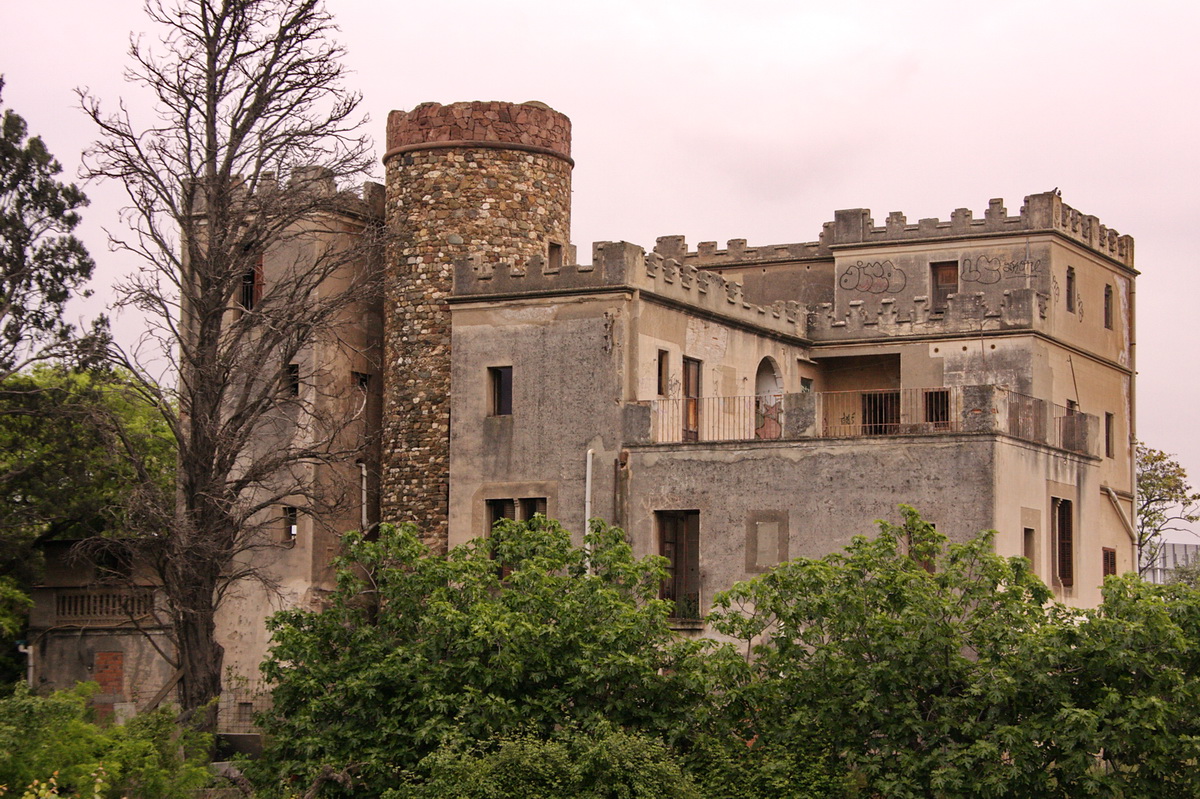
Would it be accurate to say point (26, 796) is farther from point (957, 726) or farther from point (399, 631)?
point (957, 726)

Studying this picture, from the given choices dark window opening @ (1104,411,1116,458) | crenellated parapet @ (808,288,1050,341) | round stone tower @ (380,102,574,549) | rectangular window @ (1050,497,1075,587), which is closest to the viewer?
rectangular window @ (1050,497,1075,587)

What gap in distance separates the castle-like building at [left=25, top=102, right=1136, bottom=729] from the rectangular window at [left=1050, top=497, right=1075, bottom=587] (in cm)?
6

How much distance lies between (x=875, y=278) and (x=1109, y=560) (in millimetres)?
8588

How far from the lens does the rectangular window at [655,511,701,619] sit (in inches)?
1280

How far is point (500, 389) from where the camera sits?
114 ft

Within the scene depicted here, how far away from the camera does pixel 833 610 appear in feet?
84.1

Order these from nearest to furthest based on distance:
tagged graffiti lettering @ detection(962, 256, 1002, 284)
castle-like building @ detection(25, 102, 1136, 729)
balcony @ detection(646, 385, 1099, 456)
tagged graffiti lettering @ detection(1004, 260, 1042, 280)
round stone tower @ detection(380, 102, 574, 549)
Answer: balcony @ detection(646, 385, 1099, 456) < castle-like building @ detection(25, 102, 1136, 729) < round stone tower @ detection(380, 102, 574, 549) < tagged graffiti lettering @ detection(1004, 260, 1042, 280) < tagged graffiti lettering @ detection(962, 256, 1002, 284)


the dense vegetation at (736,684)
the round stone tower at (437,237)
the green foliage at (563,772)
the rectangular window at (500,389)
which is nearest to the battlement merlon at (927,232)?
the round stone tower at (437,237)

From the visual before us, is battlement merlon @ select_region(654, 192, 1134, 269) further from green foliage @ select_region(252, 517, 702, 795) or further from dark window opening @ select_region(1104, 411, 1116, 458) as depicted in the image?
green foliage @ select_region(252, 517, 702, 795)

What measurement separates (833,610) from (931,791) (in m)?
3.01

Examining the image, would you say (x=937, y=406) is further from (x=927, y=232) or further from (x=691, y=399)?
(x=927, y=232)

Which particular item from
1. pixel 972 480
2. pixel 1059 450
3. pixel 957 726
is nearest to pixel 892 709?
pixel 957 726

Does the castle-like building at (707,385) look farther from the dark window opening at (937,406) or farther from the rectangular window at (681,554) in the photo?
the dark window opening at (937,406)

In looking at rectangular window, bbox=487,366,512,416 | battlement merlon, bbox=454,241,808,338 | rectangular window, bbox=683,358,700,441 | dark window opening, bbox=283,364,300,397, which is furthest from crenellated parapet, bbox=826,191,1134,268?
dark window opening, bbox=283,364,300,397
